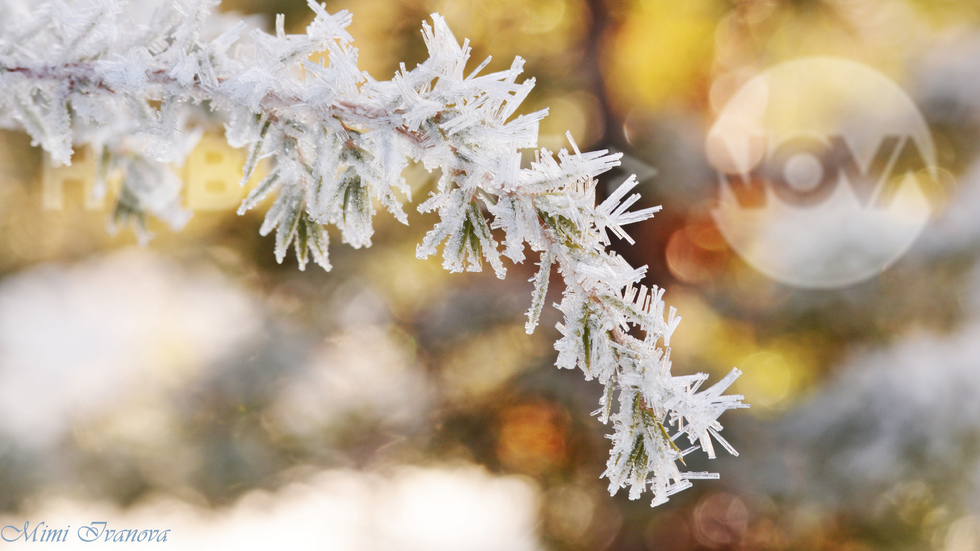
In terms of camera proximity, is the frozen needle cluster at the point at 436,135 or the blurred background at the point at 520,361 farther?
the blurred background at the point at 520,361

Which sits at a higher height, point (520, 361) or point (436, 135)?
point (436, 135)

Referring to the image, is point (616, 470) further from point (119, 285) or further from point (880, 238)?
point (119, 285)

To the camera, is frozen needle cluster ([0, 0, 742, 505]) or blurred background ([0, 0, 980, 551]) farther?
blurred background ([0, 0, 980, 551])

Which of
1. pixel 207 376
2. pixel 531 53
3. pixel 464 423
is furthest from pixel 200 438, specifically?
pixel 531 53

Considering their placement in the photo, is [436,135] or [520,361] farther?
[520,361]
